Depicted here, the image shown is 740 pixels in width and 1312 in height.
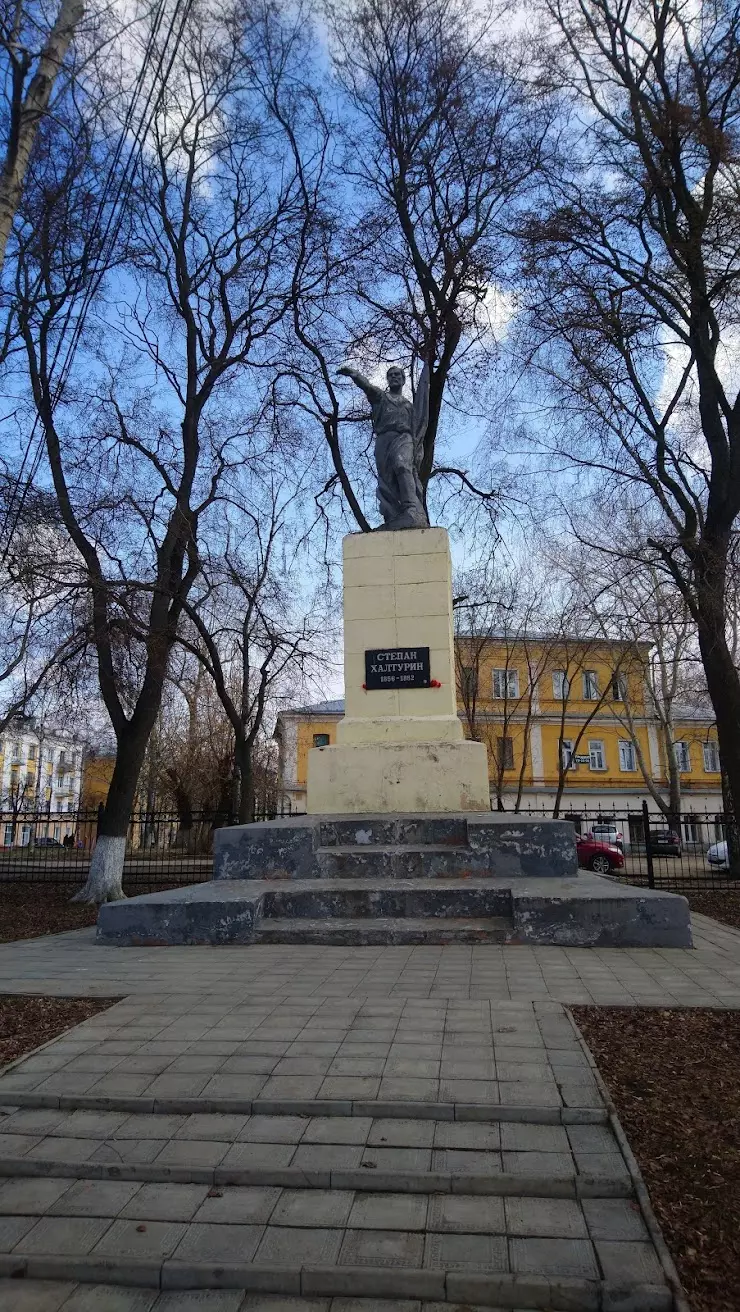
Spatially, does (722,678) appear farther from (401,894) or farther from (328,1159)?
(328,1159)

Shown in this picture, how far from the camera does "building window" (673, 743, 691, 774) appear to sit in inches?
1626

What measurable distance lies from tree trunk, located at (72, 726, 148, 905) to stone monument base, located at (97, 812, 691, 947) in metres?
5.57

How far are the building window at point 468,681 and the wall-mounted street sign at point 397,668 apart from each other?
1577 cm

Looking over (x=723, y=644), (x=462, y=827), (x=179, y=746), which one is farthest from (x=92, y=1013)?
(x=179, y=746)

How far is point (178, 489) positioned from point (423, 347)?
5.14 metres

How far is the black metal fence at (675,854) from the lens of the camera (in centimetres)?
1316

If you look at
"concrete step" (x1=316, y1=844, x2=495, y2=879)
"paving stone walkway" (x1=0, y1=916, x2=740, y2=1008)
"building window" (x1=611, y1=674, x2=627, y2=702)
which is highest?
"building window" (x1=611, y1=674, x2=627, y2=702)

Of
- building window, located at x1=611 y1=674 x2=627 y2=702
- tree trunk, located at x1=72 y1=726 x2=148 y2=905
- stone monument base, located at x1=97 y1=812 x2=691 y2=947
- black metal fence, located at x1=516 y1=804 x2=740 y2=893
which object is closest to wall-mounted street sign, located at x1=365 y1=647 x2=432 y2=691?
stone monument base, located at x1=97 y1=812 x2=691 y2=947

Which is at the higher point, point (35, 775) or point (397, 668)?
point (35, 775)

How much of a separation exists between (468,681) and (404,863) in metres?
18.5

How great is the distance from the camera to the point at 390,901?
22.5ft

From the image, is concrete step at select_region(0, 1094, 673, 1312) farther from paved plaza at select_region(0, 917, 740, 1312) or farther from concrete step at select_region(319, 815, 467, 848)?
concrete step at select_region(319, 815, 467, 848)

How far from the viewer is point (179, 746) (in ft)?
103

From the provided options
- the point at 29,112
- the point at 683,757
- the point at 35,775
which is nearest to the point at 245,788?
the point at 29,112
